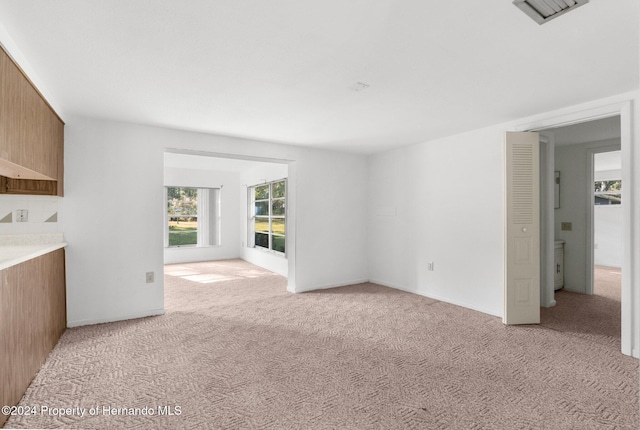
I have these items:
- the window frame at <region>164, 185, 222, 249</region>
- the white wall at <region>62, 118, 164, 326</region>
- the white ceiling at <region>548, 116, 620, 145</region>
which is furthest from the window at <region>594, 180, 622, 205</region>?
the white wall at <region>62, 118, 164, 326</region>

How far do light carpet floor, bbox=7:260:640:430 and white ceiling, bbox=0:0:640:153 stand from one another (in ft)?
7.58

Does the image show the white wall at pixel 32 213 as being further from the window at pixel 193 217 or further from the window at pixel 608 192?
the window at pixel 608 192

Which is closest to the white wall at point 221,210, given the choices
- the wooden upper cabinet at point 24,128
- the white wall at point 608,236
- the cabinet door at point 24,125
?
the wooden upper cabinet at point 24,128

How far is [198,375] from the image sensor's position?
95.5 inches

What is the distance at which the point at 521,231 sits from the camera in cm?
357

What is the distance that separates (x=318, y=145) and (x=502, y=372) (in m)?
3.71

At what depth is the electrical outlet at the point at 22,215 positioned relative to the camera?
318cm

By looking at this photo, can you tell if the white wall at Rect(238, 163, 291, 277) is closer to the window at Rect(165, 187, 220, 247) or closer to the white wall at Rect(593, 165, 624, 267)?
the window at Rect(165, 187, 220, 247)

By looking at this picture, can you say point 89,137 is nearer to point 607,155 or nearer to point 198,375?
point 198,375

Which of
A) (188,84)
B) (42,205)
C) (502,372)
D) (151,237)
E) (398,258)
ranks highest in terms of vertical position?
(188,84)

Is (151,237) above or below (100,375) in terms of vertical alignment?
above

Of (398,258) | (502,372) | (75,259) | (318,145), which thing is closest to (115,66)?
(75,259)

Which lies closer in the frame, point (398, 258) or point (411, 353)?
point (411, 353)

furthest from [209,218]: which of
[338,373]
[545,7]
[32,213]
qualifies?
[545,7]
